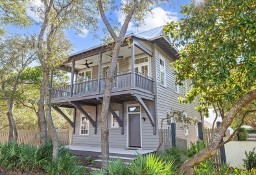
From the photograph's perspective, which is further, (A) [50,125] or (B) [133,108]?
(B) [133,108]

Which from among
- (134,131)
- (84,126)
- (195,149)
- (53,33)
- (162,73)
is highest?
(53,33)

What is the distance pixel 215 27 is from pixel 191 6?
113 cm

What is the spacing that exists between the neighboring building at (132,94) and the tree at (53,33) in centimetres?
224

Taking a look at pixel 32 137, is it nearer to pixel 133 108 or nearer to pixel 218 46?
pixel 133 108

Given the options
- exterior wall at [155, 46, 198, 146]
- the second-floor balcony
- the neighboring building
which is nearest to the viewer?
the second-floor balcony

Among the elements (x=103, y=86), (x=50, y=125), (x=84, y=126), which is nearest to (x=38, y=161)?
(x=50, y=125)

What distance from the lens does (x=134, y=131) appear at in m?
12.0

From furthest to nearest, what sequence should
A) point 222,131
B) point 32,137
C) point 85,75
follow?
point 85,75
point 32,137
point 222,131

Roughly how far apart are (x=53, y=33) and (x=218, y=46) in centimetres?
697

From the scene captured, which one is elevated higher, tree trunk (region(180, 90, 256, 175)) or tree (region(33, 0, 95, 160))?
Result: tree (region(33, 0, 95, 160))

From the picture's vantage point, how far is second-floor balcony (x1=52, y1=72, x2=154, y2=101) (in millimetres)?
10219

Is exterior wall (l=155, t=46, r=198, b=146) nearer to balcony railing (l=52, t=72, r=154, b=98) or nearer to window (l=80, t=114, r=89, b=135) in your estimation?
balcony railing (l=52, t=72, r=154, b=98)

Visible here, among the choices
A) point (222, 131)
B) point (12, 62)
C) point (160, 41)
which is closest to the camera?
point (222, 131)

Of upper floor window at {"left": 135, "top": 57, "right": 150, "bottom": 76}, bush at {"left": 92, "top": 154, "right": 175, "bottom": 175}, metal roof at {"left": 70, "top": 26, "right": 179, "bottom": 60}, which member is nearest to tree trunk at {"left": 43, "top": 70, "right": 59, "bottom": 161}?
bush at {"left": 92, "top": 154, "right": 175, "bottom": 175}
